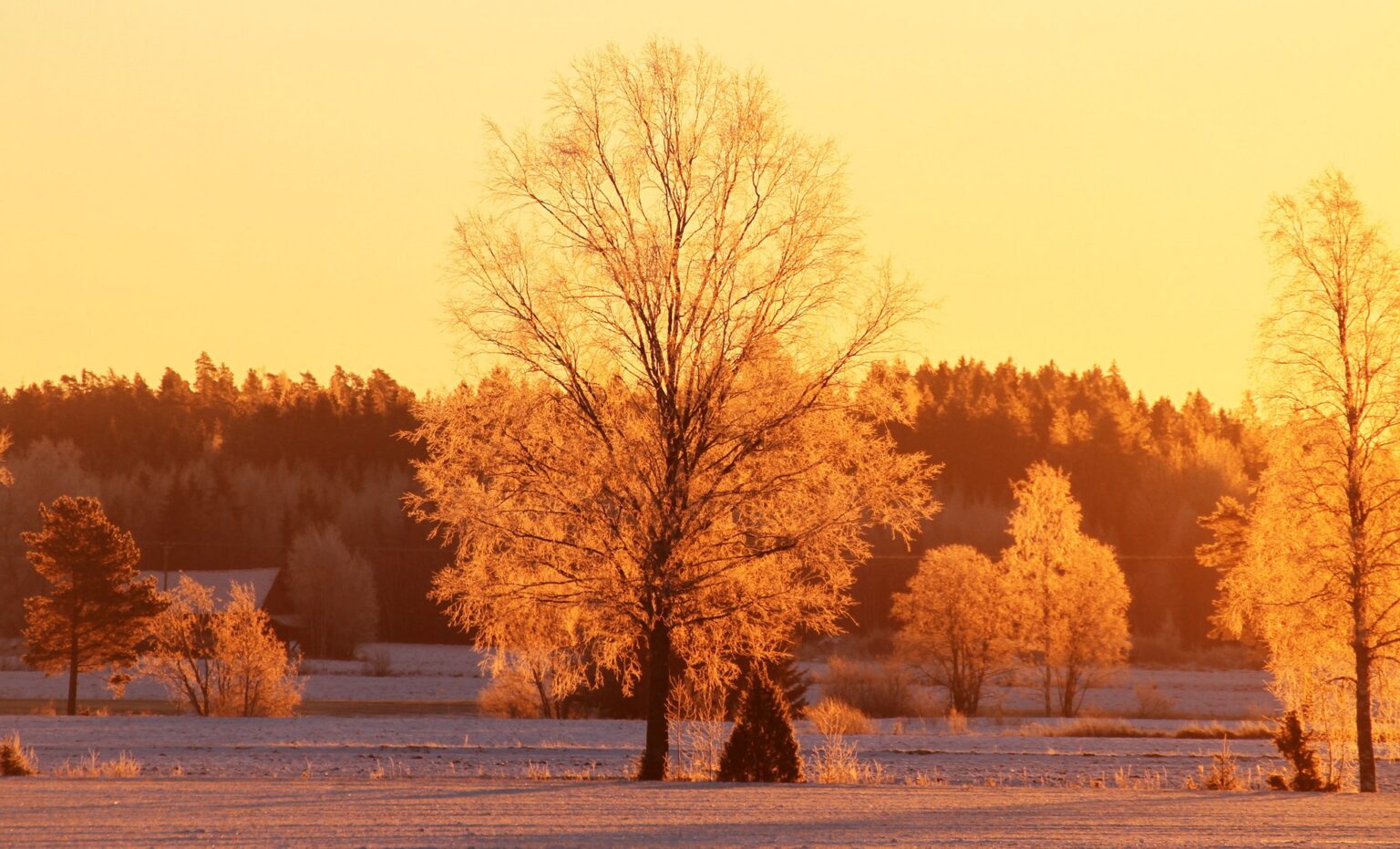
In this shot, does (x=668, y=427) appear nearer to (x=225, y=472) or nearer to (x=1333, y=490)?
(x=1333, y=490)

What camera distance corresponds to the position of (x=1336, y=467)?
2581cm

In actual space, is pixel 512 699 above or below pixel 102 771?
below

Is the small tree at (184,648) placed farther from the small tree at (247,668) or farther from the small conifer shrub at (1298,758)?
the small conifer shrub at (1298,758)

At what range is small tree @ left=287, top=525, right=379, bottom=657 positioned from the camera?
303ft

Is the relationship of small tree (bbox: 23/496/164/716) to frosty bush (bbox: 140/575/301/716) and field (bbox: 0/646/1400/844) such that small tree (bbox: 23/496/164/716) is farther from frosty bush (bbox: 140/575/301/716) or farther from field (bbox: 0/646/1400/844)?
frosty bush (bbox: 140/575/301/716)

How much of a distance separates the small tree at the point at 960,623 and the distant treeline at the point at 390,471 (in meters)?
44.6

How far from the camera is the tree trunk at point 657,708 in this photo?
2436cm

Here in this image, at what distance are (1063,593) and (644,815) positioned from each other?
43400mm

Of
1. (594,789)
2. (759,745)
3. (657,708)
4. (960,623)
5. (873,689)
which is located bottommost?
(873,689)

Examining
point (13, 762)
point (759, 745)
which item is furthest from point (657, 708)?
point (13, 762)

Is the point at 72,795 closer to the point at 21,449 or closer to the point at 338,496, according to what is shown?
the point at 338,496

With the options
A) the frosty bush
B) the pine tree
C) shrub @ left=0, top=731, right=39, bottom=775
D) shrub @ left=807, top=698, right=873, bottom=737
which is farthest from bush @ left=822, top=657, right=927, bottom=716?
shrub @ left=0, top=731, right=39, bottom=775

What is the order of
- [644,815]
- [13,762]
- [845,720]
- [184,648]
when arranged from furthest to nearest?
[184,648]
[845,720]
[13,762]
[644,815]

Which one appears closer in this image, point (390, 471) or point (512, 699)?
point (512, 699)
